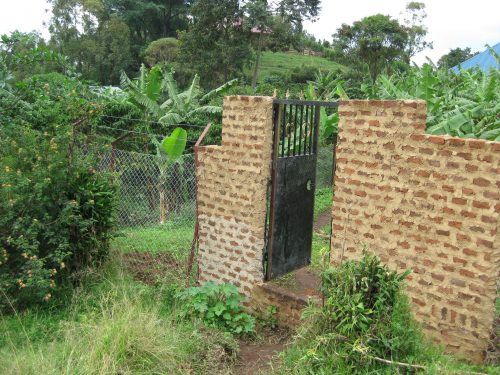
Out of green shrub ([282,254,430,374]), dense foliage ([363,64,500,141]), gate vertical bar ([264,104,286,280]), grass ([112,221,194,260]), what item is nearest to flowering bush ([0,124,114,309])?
grass ([112,221,194,260])

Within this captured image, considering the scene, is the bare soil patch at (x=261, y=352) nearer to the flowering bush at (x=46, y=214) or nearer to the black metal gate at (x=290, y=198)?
the black metal gate at (x=290, y=198)

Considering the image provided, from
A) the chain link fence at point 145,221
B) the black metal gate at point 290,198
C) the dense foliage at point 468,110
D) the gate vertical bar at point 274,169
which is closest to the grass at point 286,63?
the chain link fence at point 145,221

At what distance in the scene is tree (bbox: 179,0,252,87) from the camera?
26906 millimetres

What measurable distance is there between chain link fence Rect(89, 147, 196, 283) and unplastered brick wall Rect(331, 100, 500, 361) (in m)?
2.84

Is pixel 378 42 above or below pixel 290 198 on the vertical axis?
above

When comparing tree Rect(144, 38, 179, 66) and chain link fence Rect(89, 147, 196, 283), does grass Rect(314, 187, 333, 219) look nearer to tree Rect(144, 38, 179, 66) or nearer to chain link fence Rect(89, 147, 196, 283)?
chain link fence Rect(89, 147, 196, 283)

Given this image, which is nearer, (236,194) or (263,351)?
(263,351)

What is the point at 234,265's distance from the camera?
569 centimetres

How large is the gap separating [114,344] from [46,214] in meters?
2.29

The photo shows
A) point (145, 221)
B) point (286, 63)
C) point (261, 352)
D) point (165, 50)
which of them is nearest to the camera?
point (261, 352)

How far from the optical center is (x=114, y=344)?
4027 millimetres

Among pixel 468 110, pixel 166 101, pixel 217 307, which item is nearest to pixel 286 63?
pixel 166 101

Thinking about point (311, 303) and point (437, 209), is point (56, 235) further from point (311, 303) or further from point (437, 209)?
point (437, 209)

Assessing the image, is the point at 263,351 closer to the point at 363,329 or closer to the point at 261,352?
the point at 261,352
